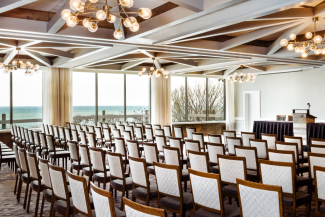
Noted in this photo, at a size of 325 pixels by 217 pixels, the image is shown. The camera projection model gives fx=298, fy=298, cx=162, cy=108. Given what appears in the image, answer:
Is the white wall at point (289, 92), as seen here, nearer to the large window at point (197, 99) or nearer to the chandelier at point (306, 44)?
the large window at point (197, 99)

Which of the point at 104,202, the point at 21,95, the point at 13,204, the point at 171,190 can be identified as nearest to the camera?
the point at 104,202

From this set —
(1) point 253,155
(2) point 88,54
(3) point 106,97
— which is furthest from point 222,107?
(3) point 106,97

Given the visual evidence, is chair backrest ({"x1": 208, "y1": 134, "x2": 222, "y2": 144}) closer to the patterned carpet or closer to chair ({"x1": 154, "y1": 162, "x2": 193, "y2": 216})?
the patterned carpet

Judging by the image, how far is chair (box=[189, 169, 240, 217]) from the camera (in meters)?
2.86

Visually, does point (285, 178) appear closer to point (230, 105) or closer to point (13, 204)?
point (13, 204)

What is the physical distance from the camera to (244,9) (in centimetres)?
487

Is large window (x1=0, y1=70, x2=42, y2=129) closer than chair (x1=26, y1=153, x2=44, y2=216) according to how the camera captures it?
No

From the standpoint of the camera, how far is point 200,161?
409 centimetres

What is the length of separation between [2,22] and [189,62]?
712cm

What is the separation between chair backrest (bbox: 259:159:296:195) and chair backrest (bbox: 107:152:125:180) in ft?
5.91

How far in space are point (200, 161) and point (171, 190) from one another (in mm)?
900

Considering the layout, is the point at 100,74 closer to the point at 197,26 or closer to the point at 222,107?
the point at 222,107

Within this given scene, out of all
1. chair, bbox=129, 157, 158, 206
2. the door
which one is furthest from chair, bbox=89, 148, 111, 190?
the door

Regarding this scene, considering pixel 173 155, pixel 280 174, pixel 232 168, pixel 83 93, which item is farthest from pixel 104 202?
pixel 83 93
